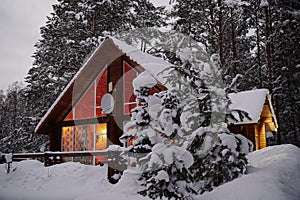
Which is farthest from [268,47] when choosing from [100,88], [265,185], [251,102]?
[265,185]

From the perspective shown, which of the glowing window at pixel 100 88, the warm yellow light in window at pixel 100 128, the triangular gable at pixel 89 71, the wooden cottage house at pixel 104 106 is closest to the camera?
the wooden cottage house at pixel 104 106

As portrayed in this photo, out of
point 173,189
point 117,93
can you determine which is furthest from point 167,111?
point 117,93

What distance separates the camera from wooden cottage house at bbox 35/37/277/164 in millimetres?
14484

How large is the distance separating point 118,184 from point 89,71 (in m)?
9.15

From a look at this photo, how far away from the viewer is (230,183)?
276 inches

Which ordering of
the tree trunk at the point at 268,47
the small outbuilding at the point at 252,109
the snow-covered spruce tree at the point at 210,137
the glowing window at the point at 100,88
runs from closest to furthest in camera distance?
the snow-covered spruce tree at the point at 210,137, the small outbuilding at the point at 252,109, the glowing window at the point at 100,88, the tree trunk at the point at 268,47

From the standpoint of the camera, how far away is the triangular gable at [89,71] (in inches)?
586

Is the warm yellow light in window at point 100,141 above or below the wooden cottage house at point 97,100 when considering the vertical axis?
below

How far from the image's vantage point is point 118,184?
8.78 m

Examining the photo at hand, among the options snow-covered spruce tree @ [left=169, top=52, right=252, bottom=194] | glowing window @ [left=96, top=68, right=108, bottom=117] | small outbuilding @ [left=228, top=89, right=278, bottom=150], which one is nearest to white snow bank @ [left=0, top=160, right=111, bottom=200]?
snow-covered spruce tree @ [left=169, top=52, right=252, bottom=194]

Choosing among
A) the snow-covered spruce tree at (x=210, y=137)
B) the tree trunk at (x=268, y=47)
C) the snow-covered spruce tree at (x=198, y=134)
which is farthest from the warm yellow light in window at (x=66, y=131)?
the tree trunk at (x=268, y=47)

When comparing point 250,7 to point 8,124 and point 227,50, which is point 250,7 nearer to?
point 227,50

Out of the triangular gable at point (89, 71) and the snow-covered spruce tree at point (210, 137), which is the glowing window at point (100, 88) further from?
the snow-covered spruce tree at point (210, 137)

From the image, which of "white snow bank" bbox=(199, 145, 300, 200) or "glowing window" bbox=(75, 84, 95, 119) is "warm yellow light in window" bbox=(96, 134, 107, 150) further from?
"white snow bank" bbox=(199, 145, 300, 200)
